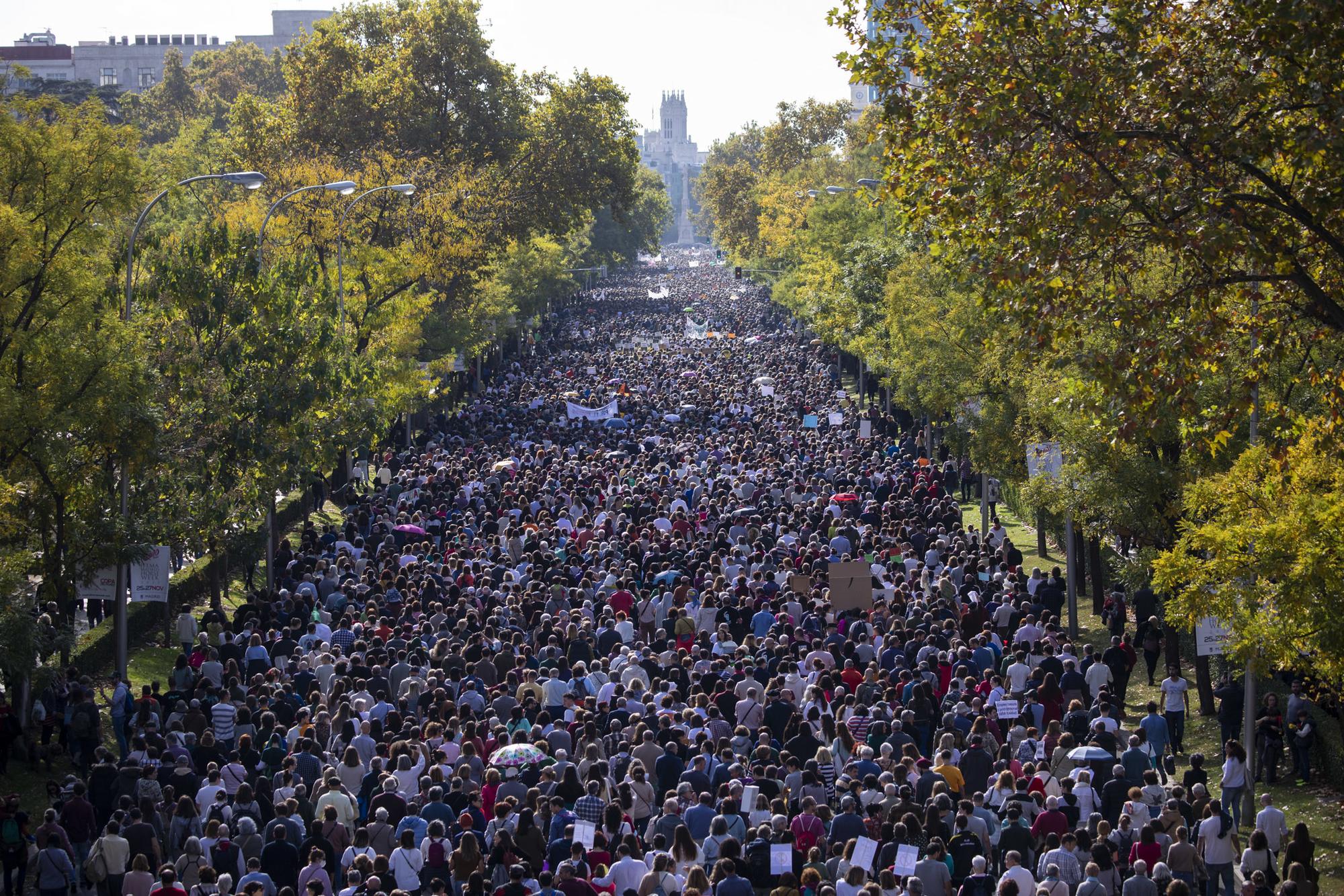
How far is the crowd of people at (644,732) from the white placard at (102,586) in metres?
1.09

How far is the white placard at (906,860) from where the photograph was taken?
480 inches

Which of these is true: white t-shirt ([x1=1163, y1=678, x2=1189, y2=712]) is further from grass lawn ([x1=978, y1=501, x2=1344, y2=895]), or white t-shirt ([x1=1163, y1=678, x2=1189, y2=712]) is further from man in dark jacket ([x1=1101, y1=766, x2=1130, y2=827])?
man in dark jacket ([x1=1101, y1=766, x2=1130, y2=827])

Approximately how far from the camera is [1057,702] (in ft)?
58.2

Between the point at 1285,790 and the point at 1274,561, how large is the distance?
4.74 metres

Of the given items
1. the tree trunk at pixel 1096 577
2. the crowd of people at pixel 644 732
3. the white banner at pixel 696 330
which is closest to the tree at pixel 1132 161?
the crowd of people at pixel 644 732

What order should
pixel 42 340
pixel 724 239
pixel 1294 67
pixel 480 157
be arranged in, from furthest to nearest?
pixel 724 239 < pixel 480 157 < pixel 42 340 < pixel 1294 67

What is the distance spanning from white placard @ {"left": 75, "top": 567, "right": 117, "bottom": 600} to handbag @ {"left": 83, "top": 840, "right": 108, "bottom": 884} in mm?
8968

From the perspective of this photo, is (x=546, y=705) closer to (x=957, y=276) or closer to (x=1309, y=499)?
Result: (x=957, y=276)

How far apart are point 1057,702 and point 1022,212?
7046mm

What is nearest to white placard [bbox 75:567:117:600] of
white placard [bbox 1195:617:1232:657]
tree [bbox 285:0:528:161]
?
white placard [bbox 1195:617:1232:657]

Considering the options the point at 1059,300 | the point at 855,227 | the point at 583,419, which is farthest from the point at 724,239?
the point at 1059,300

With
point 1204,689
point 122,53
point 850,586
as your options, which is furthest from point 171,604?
point 122,53

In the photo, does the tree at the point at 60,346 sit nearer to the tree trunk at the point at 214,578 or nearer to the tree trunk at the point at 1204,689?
the tree trunk at the point at 214,578

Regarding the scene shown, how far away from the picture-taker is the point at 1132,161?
499 inches
